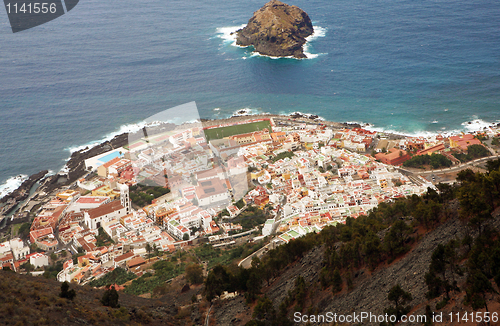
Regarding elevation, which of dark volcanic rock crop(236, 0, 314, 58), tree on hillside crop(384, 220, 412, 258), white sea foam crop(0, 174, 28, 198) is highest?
dark volcanic rock crop(236, 0, 314, 58)

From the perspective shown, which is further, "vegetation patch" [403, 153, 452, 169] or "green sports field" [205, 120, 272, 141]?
"green sports field" [205, 120, 272, 141]

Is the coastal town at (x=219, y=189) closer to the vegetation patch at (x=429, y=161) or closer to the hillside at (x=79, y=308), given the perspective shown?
the vegetation patch at (x=429, y=161)

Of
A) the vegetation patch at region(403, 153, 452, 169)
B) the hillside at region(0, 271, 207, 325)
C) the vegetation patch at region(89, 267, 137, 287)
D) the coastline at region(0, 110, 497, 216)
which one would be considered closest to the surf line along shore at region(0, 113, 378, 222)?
the coastline at region(0, 110, 497, 216)

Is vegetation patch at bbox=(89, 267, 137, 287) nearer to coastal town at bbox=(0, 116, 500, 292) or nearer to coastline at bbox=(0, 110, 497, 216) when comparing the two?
coastal town at bbox=(0, 116, 500, 292)

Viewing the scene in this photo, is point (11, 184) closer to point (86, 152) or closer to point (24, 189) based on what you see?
point (24, 189)

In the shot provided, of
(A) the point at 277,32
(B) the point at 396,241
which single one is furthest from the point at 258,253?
(A) the point at 277,32

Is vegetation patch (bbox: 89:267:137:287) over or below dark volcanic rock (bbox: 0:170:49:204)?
below

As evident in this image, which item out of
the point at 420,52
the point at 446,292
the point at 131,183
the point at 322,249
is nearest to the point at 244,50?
the point at 420,52
